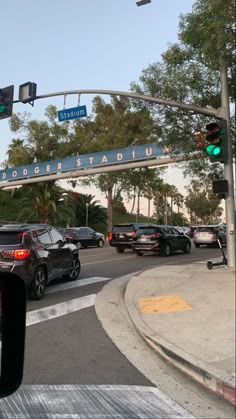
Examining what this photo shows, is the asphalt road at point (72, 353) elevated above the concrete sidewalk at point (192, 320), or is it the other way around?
the concrete sidewalk at point (192, 320)

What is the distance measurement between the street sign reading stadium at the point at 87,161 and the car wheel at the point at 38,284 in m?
16.4

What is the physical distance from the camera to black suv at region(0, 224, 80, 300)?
30.7ft

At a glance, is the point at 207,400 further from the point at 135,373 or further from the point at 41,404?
the point at 41,404

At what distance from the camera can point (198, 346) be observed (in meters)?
5.63

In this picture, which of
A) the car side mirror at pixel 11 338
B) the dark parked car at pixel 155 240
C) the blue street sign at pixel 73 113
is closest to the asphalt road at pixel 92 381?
the car side mirror at pixel 11 338

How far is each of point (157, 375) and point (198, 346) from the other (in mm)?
872

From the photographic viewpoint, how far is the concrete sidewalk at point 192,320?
16.0ft

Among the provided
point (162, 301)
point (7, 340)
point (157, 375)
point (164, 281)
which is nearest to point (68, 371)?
point (157, 375)

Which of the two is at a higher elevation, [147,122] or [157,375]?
[147,122]

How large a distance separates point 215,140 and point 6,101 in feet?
25.7

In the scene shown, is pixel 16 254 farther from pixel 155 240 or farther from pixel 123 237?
pixel 123 237

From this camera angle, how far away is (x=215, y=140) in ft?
39.0

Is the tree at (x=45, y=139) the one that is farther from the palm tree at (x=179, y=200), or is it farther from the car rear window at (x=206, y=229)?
the palm tree at (x=179, y=200)

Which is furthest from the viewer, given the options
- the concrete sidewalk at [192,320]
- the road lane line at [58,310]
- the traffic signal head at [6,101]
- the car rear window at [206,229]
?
the car rear window at [206,229]
